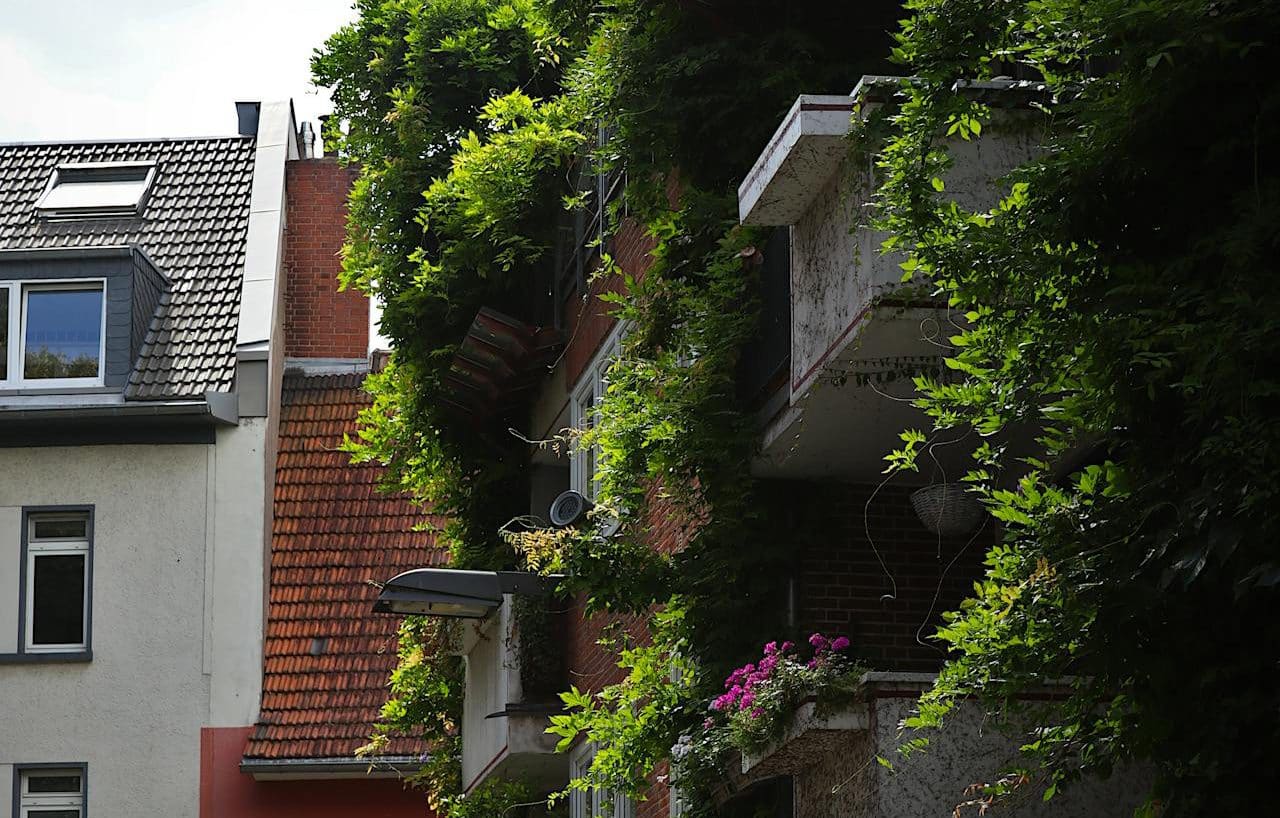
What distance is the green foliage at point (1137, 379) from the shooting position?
5.98 m

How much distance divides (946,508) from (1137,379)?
443 centimetres

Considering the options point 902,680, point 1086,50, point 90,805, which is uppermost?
point 1086,50

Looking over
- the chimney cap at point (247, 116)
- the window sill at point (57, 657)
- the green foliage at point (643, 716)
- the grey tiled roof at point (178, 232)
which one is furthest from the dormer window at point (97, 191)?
the green foliage at point (643, 716)

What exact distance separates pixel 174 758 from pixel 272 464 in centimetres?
418

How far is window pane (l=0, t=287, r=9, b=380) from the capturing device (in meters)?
26.1

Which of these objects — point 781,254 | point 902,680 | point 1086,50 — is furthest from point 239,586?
point 1086,50

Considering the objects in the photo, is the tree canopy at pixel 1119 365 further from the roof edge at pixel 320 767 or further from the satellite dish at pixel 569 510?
the roof edge at pixel 320 767

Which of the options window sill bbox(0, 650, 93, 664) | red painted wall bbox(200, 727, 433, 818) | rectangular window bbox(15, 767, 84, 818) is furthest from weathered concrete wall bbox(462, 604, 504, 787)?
rectangular window bbox(15, 767, 84, 818)

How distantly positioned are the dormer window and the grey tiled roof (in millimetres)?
146

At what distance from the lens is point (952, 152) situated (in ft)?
29.0

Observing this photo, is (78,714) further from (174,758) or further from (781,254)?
(781,254)

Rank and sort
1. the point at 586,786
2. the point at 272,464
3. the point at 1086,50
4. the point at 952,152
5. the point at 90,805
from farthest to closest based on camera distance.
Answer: the point at 272,464 → the point at 90,805 → the point at 586,786 → the point at 952,152 → the point at 1086,50

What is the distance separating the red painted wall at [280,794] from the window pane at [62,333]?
519cm

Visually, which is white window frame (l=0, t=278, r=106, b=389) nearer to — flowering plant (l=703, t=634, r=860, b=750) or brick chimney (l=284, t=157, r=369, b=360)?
brick chimney (l=284, t=157, r=369, b=360)
